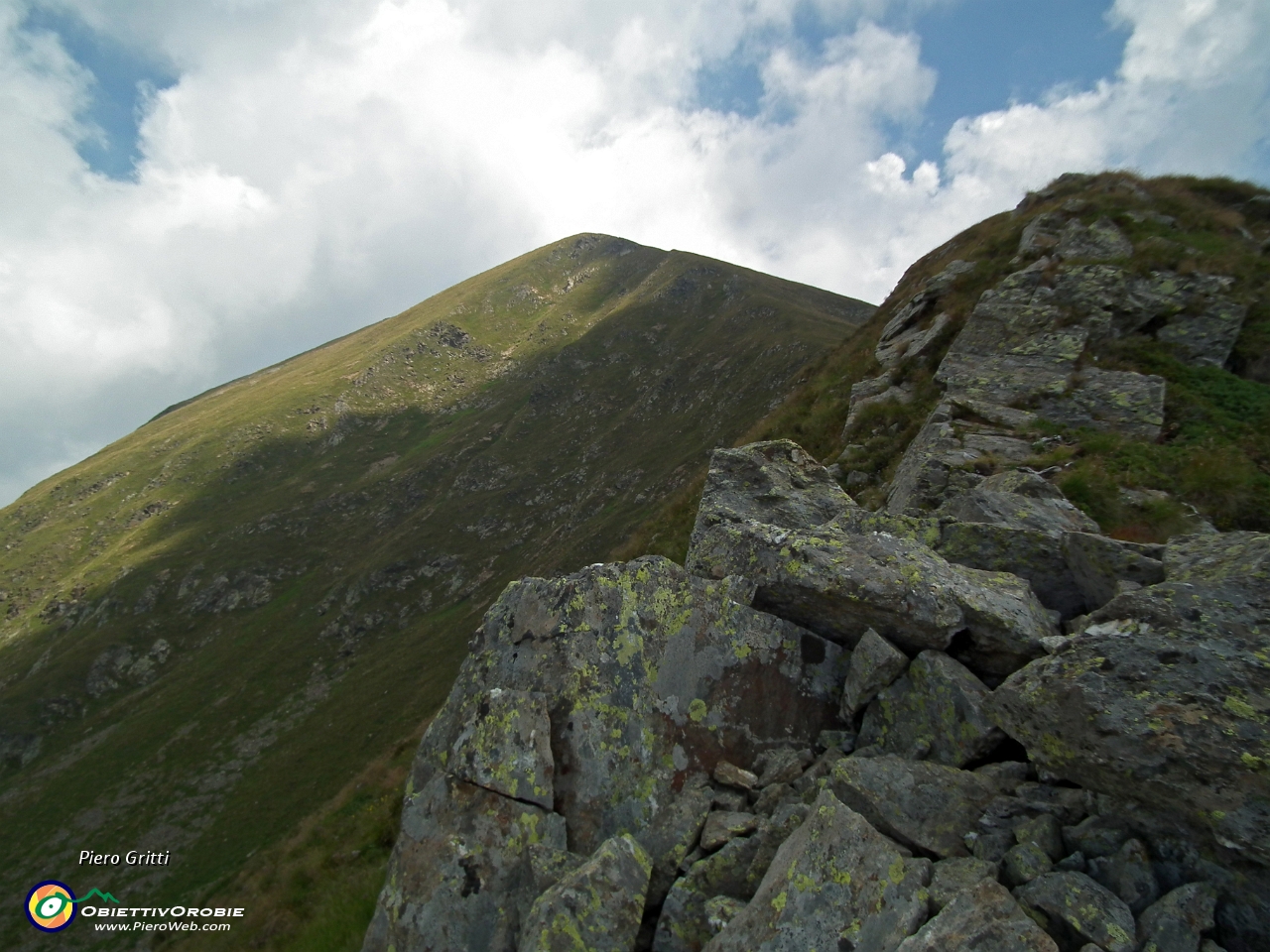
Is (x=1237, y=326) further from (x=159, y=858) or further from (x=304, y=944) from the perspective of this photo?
(x=159, y=858)

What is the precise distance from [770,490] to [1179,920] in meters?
9.62

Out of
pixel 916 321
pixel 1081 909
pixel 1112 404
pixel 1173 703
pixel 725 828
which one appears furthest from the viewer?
pixel 916 321

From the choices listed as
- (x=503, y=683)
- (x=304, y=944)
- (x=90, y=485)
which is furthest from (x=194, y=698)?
(x=90, y=485)

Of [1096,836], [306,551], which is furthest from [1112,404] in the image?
[306,551]

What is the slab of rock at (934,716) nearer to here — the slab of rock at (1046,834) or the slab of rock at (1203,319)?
the slab of rock at (1046,834)

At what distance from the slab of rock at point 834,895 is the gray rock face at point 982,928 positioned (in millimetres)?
298

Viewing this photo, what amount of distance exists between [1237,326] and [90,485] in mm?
236069

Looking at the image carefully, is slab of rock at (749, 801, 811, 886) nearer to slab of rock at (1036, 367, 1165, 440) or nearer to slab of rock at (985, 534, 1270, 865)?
slab of rock at (985, 534, 1270, 865)

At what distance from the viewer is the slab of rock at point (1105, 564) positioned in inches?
309

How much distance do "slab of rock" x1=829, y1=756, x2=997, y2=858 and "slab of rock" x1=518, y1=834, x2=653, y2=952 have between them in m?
2.56

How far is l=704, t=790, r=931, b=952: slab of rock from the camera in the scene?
207 inches

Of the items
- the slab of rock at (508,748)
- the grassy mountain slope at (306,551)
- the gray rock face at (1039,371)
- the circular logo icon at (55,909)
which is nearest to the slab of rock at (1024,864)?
the slab of rock at (508,748)

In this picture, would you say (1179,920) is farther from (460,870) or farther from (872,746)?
(460,870)

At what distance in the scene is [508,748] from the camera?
808cm
